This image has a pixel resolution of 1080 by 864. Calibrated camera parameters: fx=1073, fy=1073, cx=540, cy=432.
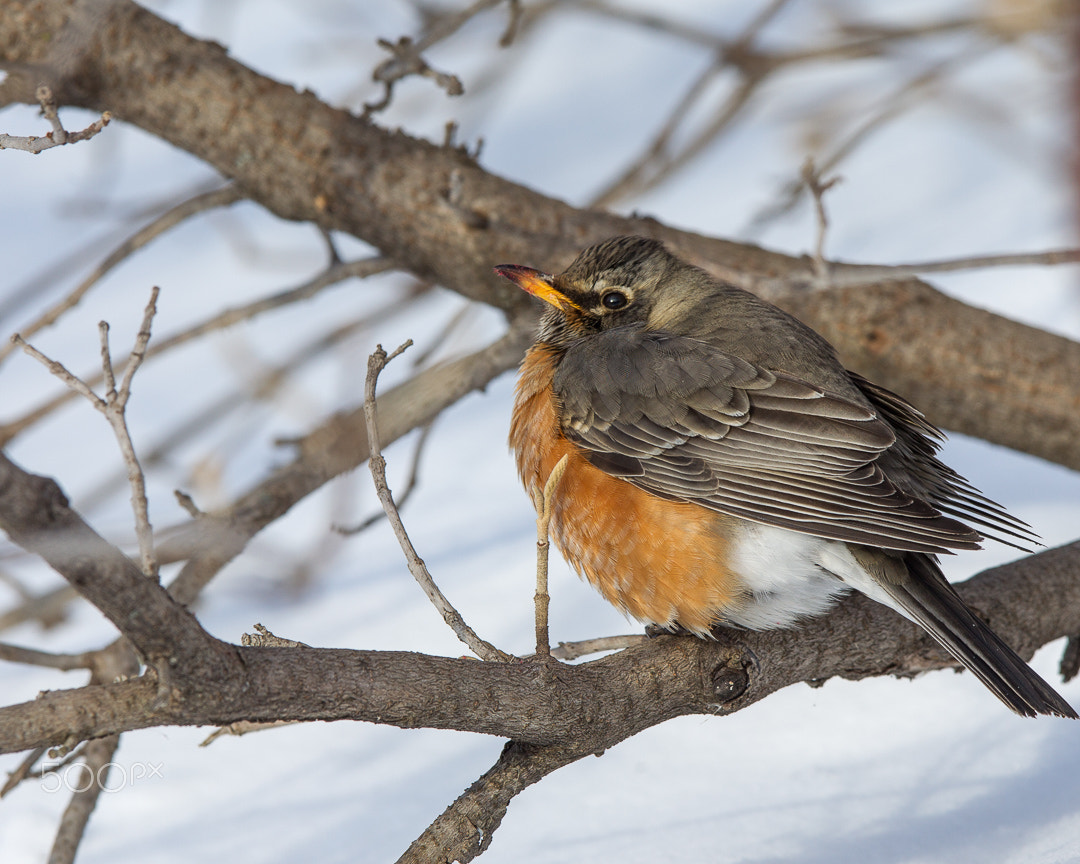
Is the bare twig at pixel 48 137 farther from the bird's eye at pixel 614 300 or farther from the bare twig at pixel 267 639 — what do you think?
the bird's eye at pixel 614 300

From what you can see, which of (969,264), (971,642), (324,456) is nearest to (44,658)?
(324,456)

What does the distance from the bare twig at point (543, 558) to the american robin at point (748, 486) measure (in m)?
0.52

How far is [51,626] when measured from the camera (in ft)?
11.8

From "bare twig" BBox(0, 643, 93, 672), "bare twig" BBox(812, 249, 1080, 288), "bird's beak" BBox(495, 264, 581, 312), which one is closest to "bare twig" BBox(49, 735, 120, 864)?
"bare twig" BBox(0, 643, 93, 672)

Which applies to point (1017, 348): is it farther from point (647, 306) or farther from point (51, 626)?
point (51, 626)

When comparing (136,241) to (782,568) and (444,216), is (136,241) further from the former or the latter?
(782,568)

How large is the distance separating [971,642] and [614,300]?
154cm

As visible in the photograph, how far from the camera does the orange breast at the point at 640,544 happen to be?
A: 8.80ft

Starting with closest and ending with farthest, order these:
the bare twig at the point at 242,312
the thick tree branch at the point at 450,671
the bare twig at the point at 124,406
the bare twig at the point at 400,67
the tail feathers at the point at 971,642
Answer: the thick tree branch at the point at 450,671 → the bare twig at the point at 124,406 → the tail feathers at the point at 971,642 → the bare twig at the point at 242,312 → the bare twig at the point at 400,67

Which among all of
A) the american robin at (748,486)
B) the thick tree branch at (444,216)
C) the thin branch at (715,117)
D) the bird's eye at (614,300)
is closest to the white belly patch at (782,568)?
the american robin at (748,486)

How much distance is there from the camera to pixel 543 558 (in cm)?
216

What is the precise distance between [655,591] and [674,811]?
63cm

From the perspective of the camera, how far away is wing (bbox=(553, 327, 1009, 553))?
257cm

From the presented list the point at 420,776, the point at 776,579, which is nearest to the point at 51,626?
the point at 420,776
